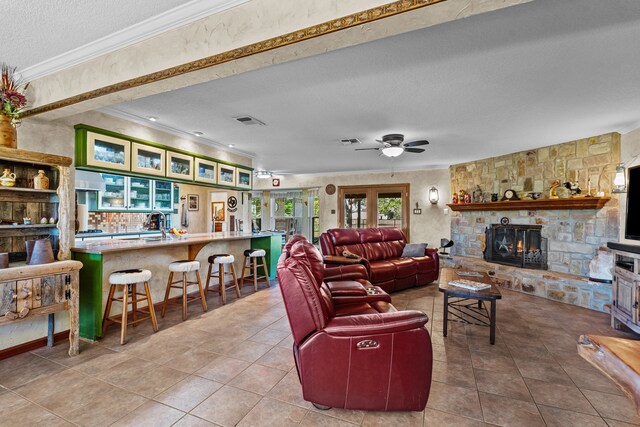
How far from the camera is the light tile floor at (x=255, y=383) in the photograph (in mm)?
1811

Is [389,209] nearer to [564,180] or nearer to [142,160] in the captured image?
[564,180]

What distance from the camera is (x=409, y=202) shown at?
7.58 metres

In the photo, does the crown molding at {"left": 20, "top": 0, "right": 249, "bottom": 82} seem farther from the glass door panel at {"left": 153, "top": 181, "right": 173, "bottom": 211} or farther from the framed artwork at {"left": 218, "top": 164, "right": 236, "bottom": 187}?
the glass door panel at {"left": 153, "top": 181, "right": 173, "bottom": 211}

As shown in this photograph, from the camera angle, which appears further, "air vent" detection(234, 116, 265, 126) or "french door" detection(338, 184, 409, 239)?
"french door" detection(338, 184, 409, 239)

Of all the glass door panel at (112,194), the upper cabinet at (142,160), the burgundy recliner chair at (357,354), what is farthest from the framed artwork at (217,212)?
the burgundy recliner chair at (357,354)

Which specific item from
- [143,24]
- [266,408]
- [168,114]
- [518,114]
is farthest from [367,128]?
[266,408]

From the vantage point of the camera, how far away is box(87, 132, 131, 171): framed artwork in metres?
3.21

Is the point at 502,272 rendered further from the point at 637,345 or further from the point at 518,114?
the point at 637,345

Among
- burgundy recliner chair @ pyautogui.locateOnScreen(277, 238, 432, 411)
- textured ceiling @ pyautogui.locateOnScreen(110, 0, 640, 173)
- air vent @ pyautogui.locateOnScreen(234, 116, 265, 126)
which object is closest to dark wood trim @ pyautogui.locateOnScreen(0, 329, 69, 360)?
textured ceiling @ pyautogui.locateOnScreen(110, 0, 640, 173)

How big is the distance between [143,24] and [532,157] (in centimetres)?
599

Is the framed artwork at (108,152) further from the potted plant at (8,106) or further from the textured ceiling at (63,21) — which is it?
the textured ceiling at (63,21)

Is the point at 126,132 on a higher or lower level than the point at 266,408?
higher

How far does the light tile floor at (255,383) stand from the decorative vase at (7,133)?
1857mm

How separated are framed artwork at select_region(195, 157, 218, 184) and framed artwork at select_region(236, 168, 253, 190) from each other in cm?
59
